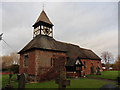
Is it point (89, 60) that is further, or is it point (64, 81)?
point (89, 60)

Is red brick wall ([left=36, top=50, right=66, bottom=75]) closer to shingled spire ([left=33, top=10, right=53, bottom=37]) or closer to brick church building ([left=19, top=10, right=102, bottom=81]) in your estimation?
brick church building ([left=19, top=10, right=102, bottom=81])

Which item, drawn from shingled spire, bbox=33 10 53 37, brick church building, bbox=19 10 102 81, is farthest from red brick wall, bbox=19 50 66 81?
shingled spire, bbox=33 10 53 37

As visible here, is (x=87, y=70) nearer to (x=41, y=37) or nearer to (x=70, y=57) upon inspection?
(x=70, y=57)

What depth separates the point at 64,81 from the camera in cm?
597

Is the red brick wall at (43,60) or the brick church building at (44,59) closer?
the red brick wall at (43,60)

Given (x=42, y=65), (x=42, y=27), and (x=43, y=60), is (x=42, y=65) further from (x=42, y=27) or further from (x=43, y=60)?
(x=42, y=27)

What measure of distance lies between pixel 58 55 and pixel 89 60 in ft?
42.2

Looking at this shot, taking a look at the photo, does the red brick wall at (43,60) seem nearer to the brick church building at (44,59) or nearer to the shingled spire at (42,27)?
the brick church building at (44,59)

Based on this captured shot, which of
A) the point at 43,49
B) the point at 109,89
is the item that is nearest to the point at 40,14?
the point at 43,49

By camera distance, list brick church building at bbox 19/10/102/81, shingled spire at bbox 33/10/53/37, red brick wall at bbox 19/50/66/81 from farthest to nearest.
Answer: shingled spire at bbox 33/10/53/37, brick church building at bbox 19/10/102/81, red brick wall at bbox 19/50/66/81

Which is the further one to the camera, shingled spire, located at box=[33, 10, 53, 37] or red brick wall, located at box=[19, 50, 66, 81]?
shingled spire, located at box=[33, 10, 53, 37]

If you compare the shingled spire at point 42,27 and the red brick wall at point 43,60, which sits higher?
the shingled spire at point 42,27

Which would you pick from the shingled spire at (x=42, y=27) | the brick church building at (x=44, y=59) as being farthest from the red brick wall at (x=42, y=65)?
the shingled spire at (x=42, y=27)

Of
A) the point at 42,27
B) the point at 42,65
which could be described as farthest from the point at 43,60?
the point at 42,27
